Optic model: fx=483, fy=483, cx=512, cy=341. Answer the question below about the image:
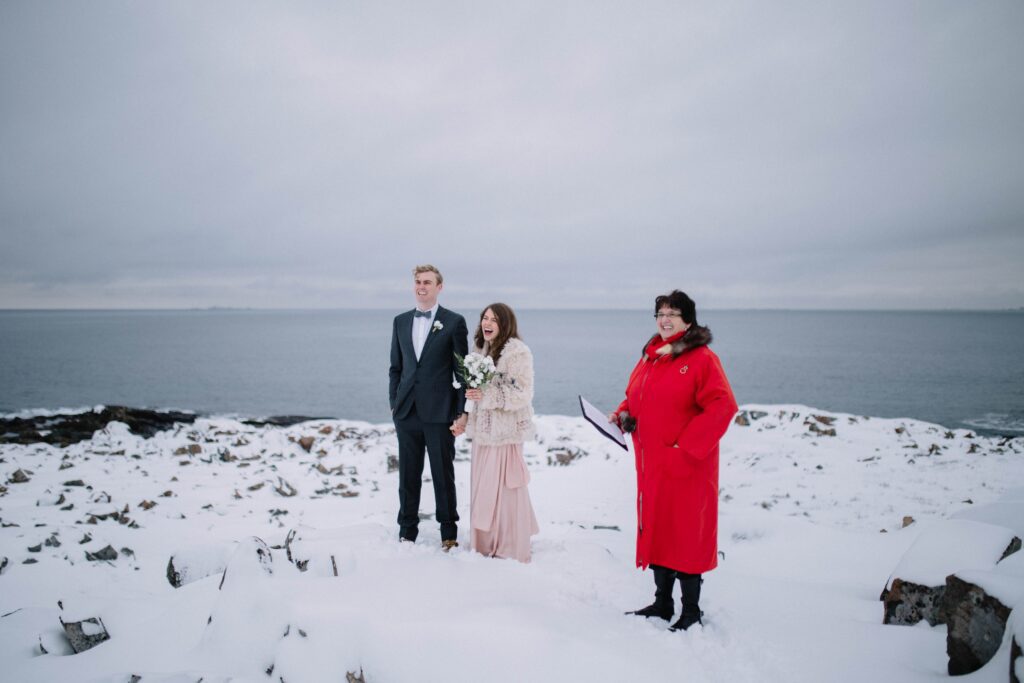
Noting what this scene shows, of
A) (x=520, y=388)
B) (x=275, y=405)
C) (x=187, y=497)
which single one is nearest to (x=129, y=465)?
(x=187, y=497)

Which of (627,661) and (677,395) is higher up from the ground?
(677,395)

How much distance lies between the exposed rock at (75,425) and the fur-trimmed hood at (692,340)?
53.9 ft

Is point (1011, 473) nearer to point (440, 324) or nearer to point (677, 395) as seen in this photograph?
point (677, 395)

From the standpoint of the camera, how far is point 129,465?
35.4 ft

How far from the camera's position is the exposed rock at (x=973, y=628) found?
Result: 2.97 meters

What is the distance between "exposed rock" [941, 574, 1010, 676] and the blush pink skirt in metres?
3.48

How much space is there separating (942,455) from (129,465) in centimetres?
1757

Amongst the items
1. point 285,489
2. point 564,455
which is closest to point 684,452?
point 285,489

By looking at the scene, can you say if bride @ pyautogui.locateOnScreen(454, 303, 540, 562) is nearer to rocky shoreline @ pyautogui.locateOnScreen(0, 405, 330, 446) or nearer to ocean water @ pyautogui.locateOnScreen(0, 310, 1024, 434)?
rocky shoreline @ pyautogui.locateOnScreen(0, 405, 330, 446)

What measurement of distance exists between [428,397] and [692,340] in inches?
118

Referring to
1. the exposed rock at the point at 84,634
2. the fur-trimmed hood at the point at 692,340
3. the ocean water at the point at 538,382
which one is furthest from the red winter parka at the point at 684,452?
the ocean water at the point at 538,382

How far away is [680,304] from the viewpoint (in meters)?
4.20

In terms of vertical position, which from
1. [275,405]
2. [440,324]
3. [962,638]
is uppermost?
[440,324]

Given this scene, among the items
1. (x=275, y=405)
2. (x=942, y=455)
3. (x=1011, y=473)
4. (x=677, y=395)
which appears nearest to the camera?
(x=677, y=395)
